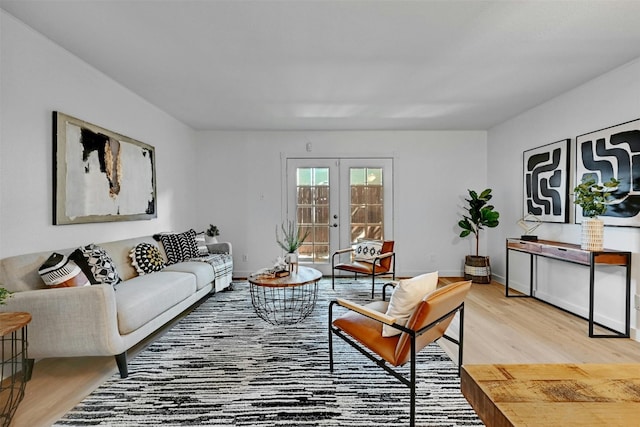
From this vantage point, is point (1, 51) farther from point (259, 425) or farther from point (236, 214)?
point (236, 214)

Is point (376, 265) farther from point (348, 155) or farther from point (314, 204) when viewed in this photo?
point (348, 155)

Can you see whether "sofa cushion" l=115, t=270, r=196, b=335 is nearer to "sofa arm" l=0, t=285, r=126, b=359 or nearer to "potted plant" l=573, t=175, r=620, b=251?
"sofa arm" l=0, t=285, r=126, b=359

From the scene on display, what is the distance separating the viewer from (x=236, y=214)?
5.45 meters

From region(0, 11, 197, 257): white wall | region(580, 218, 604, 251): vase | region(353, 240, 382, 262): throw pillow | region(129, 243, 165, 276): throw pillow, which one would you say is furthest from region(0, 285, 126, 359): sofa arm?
region(580, 218, 604, 251): vase

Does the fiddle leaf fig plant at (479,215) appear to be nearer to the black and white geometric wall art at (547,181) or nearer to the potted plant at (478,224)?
the potted plant at (478,224)

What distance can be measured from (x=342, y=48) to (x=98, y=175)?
2663mm

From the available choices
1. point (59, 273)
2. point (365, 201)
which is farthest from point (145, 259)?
point (365, 201)

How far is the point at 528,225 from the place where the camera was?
14.2 feet

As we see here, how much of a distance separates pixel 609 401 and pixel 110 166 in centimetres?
399

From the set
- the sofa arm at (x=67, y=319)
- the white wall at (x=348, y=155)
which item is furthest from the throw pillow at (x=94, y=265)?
the white wall at (x=348, y=155)

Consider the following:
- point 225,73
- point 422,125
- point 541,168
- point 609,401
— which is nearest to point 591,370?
point 609,401

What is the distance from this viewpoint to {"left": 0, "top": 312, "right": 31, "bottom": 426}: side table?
1679mm

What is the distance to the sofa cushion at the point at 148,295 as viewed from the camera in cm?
230

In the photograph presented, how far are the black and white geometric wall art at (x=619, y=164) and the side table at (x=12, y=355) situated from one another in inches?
186
